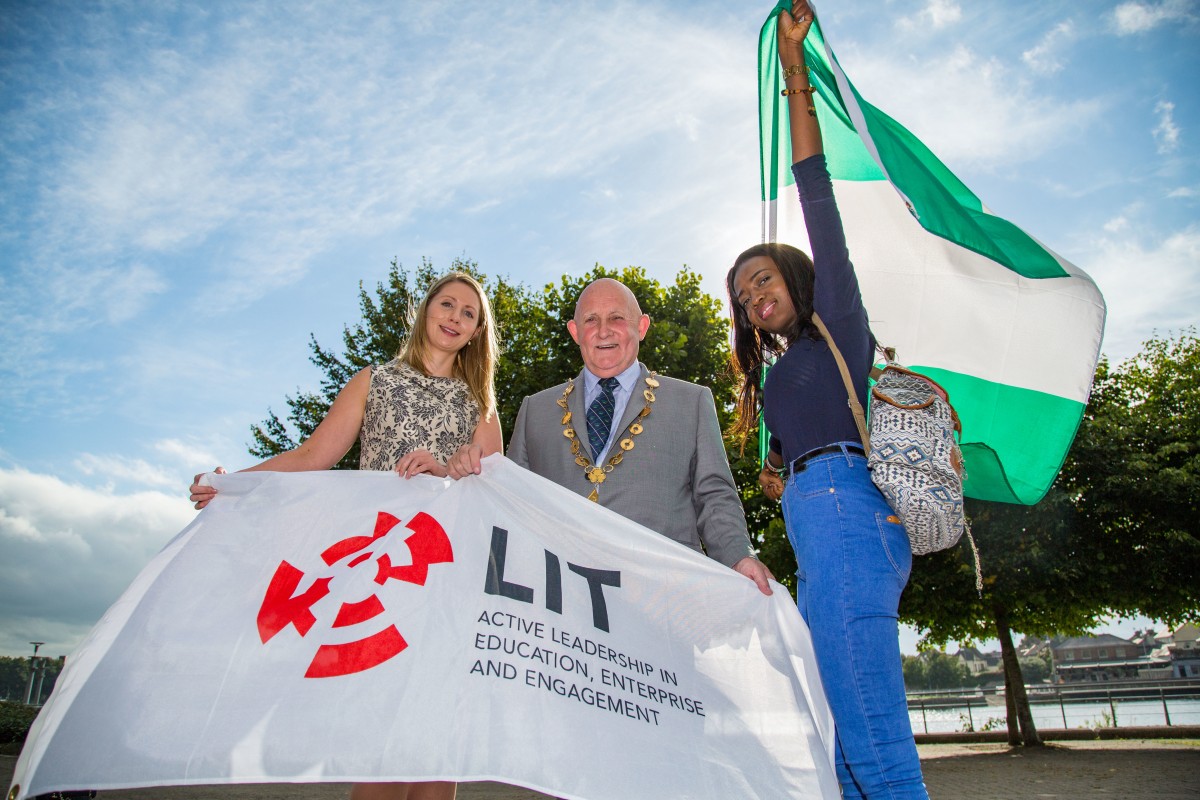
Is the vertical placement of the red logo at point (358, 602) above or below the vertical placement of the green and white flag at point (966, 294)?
below

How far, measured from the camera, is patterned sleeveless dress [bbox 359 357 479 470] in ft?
10.7

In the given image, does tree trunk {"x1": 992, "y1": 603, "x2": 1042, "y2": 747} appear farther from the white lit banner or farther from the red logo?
the red logo

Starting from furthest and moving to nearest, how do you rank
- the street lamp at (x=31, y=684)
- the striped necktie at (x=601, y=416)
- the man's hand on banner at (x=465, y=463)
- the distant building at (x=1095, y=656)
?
the distant building at (x=1095, y=656)
the street lamp at (x=31, y=684)
the striped necktie at (x=601, y=416)
the man's hand on banner at (x=465, y=463)

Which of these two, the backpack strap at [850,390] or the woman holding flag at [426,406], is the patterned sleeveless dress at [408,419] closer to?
the woman holding flag at [426,406]

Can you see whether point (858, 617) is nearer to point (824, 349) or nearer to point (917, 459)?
point (917, 459)

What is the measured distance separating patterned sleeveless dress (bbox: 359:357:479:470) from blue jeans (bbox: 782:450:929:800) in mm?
1637

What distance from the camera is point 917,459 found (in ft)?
7.51

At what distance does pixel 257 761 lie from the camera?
1995 millimetres

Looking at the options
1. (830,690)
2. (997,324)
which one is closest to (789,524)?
(830,690)

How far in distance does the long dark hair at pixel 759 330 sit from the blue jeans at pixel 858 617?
65 centimetres

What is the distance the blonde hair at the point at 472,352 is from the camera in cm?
357

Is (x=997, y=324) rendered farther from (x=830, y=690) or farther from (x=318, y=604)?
(x=318, y=604)

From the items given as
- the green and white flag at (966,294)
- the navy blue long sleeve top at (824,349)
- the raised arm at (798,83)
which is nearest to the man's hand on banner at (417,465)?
the navy blue long sleeve top at (824,349)

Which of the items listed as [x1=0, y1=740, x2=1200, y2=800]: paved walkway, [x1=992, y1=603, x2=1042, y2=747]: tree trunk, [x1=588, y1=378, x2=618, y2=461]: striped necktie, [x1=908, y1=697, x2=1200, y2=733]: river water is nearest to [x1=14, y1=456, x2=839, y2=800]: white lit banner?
[x1=588, y1=378, x2=618, y2=461]: striped necktie
